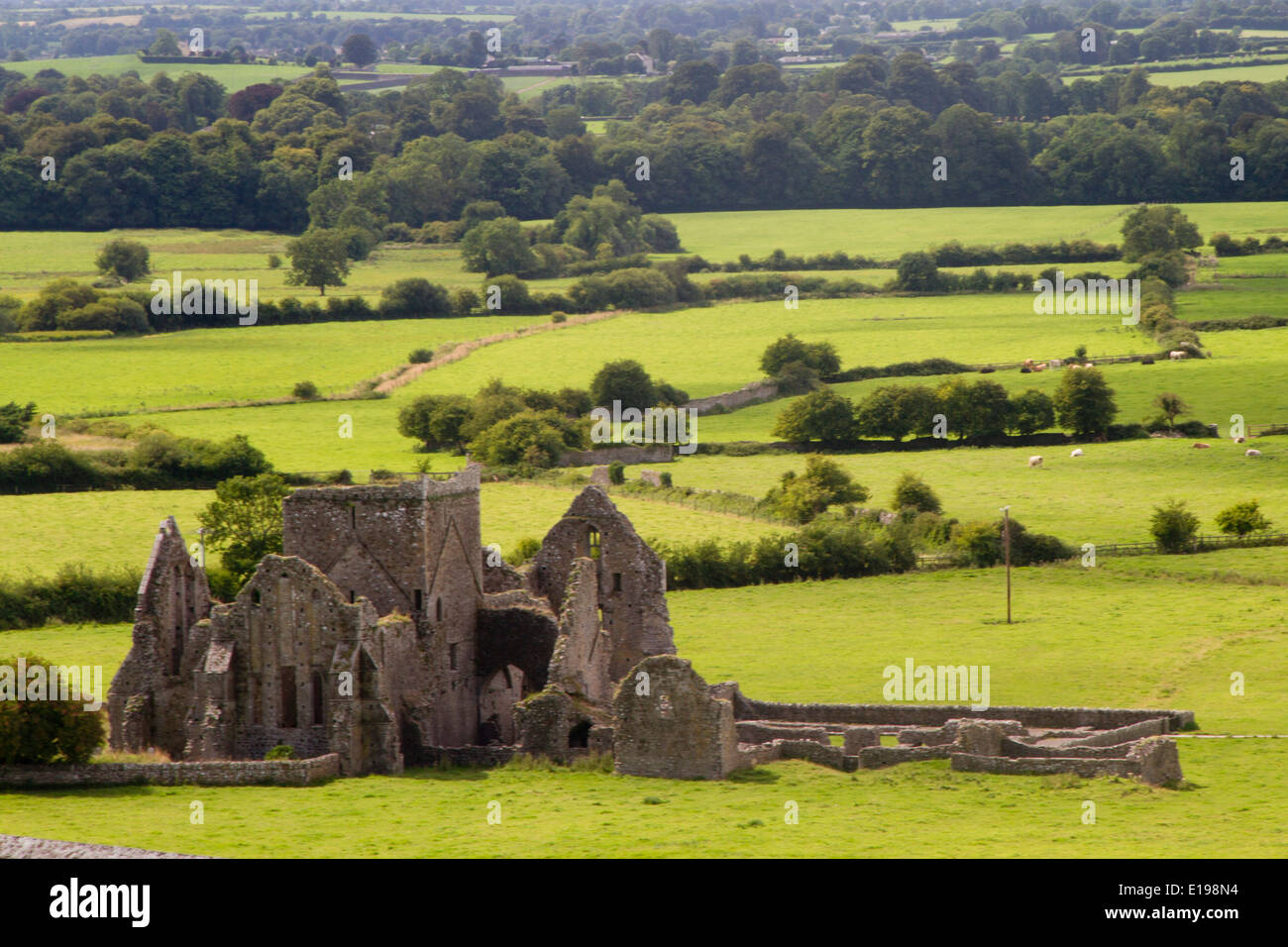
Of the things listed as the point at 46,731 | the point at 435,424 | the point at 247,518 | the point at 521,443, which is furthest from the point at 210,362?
the point at 46,731

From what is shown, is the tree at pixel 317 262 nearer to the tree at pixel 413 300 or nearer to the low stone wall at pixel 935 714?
the tree at pixel 413 300

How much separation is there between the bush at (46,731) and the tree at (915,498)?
5225 centimetres

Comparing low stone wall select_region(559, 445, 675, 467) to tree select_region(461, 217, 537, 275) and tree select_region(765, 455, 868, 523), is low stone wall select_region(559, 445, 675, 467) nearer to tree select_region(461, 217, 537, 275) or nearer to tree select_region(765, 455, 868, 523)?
tree select_region(765, 455, 868, 523)

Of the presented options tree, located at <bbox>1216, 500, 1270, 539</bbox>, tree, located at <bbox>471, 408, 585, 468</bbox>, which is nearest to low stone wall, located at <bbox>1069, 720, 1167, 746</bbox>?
tree, located at <bbox>1216, 500, 1270, 539</bbox>

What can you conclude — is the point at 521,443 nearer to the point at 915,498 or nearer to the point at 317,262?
the point at 915,498

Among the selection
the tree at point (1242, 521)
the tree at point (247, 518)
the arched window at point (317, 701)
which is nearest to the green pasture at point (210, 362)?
the tree at point (247, 518)

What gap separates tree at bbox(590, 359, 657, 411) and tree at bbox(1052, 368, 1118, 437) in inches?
949

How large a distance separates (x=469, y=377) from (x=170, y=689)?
76324 mm

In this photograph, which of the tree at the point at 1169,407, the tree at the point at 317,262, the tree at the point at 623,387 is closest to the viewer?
the tree at the point at 1169,407

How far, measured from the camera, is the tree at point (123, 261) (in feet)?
506

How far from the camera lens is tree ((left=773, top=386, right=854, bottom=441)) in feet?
372

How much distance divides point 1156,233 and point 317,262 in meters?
68.8

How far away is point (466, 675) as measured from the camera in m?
52.6

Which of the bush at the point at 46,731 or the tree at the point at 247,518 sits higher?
the tree at the point at 247,518
